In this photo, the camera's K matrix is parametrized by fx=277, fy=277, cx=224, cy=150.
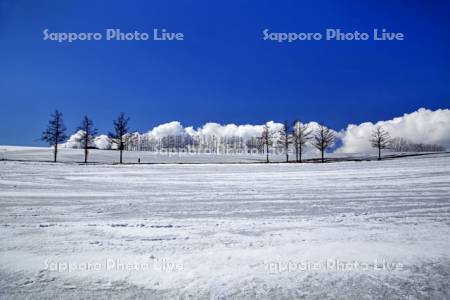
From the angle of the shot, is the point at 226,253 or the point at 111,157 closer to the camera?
the point at 226,253

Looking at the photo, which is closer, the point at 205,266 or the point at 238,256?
the point at 205,266

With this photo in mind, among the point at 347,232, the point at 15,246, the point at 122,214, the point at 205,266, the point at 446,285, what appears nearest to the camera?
the point at 446,285

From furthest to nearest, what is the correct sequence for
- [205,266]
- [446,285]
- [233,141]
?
[233,141] → [205,266] → [446,285]

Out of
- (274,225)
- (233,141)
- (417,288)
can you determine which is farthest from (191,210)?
(233,141)

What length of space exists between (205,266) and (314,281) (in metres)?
1.51

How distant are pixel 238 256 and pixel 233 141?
178879 millimetres

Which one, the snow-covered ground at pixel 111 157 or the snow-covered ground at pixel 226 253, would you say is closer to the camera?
the snow-covered ground at pixel 226 253

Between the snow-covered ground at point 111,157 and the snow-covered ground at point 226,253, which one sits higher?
the snow-covered ground at point 111,157

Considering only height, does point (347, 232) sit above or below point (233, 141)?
below

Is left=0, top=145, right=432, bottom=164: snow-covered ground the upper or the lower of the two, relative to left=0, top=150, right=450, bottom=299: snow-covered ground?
upper

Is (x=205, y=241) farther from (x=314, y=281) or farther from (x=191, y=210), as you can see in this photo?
(x=191, y=210)

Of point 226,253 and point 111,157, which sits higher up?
point 111,157

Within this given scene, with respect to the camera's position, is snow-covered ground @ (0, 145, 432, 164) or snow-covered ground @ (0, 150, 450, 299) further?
snow-covered ground @ (0, 145, 432, 164)

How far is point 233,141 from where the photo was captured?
183000 millimetres
